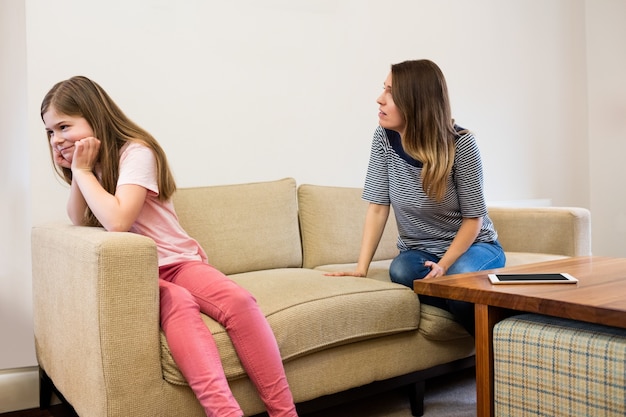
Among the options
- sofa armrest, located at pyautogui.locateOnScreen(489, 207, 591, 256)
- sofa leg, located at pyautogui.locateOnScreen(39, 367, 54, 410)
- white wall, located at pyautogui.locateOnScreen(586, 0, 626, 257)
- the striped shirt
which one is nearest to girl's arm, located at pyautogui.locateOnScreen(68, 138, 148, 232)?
sofa leg, located at pyautogui.locateOnScreen(39, 367, 54, 410)

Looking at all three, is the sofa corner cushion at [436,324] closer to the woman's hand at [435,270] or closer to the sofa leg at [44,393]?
the woman's hand at [435,270]

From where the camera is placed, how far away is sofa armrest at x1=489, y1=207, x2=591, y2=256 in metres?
2.39

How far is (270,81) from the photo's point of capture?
8.41 feet

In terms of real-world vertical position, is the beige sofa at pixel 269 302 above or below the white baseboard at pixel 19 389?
above

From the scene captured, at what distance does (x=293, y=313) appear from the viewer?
1.56 meters

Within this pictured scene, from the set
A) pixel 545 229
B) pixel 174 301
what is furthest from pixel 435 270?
pixel 545 229

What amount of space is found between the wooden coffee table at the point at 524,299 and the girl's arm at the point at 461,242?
0.73ft

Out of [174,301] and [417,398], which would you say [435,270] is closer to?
[417,398]

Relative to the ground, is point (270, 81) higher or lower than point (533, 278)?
higher

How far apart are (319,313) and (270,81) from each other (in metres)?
1.28

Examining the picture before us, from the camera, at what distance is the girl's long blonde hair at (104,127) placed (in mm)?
1640

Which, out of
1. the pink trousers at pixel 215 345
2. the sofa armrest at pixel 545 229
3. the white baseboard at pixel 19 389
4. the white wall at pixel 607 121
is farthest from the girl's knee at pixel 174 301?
the white wall at pixel 607 121

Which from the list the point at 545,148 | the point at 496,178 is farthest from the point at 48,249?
the point at 545,148

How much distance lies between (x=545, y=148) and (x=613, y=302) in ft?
9.54
